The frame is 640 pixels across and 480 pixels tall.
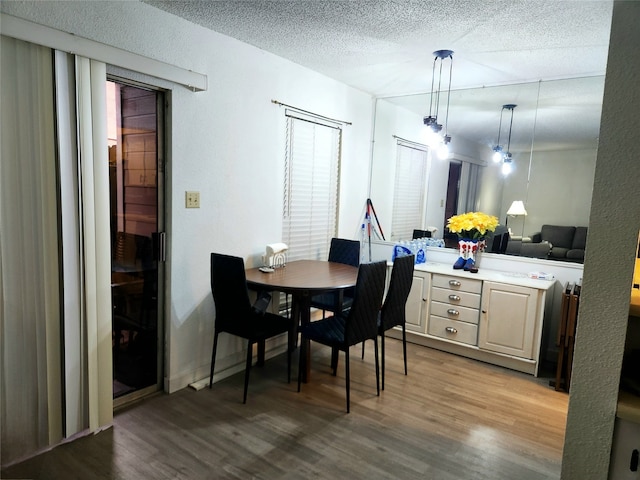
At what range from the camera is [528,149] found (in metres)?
3.67

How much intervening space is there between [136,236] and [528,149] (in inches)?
131

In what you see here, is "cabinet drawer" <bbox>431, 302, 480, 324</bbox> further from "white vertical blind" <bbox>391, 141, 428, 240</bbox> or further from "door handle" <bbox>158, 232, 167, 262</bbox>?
"door handle" <bbox>158, 232, 167, 262</bbox>

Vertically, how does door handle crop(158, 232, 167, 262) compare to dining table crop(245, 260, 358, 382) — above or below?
above

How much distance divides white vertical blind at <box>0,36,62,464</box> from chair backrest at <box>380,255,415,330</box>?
2.03 metres

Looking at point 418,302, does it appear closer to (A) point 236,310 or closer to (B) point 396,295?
(B) point 396,295

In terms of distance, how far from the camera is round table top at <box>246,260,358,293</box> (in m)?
2.68

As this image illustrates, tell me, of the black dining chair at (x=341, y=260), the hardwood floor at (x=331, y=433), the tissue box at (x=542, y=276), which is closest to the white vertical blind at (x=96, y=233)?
the hardwood floor at (x=331, y=433)

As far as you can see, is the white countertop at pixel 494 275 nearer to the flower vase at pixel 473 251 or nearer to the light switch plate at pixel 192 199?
the flower vase at pixel 473 251

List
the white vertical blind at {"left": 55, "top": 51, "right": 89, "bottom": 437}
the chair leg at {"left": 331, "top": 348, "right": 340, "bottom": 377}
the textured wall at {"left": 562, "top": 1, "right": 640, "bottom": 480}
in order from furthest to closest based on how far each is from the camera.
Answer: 1. the chair leg at {"left": 331, "top": 348, "right": 340, "bottom": 377}
2. the white vertical blind at {"left": 55, "top": 51, "right": 89, "bottom": 437}
3. the textured wall at {"left": 562, "top": 1, "right": 640, "bottom": 480}

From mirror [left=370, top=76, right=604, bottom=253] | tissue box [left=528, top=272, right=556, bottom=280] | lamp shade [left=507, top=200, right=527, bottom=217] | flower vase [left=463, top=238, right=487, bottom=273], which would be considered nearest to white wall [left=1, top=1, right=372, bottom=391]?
mirror [left=370, top=76, right=604, bottom=253]

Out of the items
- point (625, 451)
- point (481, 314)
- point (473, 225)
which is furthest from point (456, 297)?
point (625, 451)

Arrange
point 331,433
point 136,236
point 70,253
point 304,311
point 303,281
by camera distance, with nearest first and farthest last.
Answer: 1. point 70,253
2. point 331,433
3. point 136,236
4. point 303,281
5. point 304,311

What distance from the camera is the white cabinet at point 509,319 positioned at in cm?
325

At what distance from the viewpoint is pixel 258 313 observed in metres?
2.88
